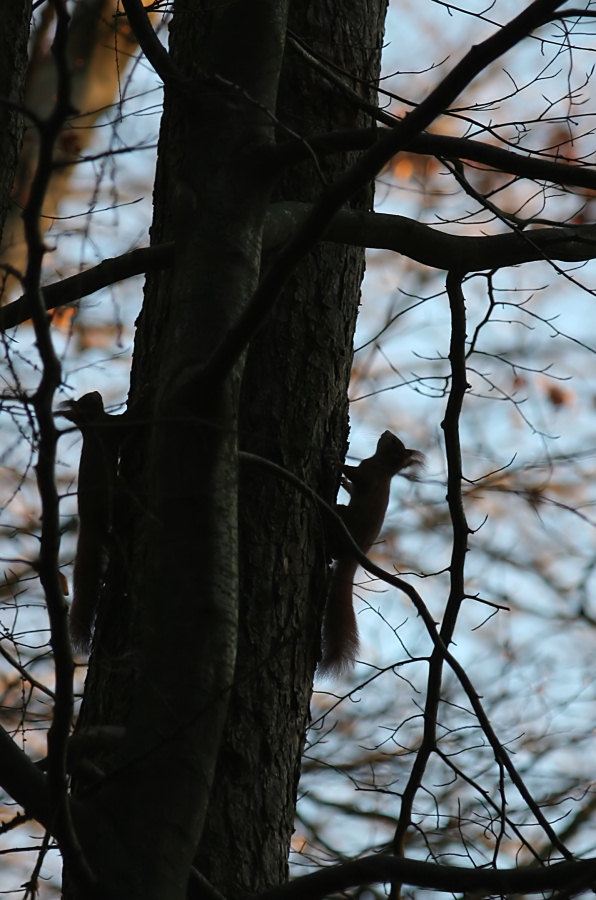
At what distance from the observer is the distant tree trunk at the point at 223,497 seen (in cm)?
182

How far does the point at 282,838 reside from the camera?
97.5 inches

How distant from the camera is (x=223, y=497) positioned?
199 centimetres

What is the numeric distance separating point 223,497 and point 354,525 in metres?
1.73

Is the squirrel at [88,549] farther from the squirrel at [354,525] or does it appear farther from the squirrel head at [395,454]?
the squirrel head at [395,454]

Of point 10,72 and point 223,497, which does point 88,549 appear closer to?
point 223,497

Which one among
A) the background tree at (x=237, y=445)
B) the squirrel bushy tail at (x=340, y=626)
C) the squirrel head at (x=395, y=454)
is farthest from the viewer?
the squirrel head at (x=395, y=454)

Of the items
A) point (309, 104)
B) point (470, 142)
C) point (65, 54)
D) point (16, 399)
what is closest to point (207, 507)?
point (16, 399)

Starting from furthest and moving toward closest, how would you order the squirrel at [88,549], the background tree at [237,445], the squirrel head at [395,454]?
the squirrel head at [395,454] → the squirrel at [88,549] → the background tree at [237,445]

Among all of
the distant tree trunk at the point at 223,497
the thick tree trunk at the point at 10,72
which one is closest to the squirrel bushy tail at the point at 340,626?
the distant tree trunk at the point at 223,497

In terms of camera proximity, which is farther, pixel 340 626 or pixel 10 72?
pixel 340 626

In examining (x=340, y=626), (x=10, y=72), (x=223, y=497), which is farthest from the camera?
(x=340, y=626)

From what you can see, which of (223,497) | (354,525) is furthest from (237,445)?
(354,525)

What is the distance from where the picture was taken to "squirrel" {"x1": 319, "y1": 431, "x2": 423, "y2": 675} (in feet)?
10.4

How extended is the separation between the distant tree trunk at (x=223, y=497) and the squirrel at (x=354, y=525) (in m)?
0.45
